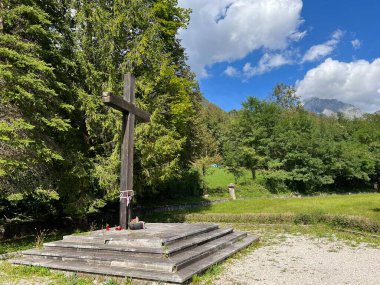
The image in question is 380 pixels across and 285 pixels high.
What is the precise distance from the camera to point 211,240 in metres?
10.2

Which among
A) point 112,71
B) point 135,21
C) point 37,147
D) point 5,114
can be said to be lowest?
point 37,147

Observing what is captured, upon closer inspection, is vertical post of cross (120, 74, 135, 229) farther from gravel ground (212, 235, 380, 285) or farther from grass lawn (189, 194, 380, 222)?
grass lawn (189, 194, 380, 222)

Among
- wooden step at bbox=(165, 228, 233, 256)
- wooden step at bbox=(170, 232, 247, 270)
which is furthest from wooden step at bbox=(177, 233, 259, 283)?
wooden step at bbox=(165, 228, 233, 256)

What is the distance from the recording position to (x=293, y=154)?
33.6 metres

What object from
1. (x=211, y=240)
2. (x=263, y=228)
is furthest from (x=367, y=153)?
(x=211, y=240)

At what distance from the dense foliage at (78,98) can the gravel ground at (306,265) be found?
21.8ft

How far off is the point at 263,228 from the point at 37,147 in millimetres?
10144

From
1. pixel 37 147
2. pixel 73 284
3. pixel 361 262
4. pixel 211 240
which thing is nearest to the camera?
pixel 73 284

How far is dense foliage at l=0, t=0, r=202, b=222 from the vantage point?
11.5 m

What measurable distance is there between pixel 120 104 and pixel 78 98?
5.09 meters

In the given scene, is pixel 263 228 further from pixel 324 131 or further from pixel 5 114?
pixel 324 131

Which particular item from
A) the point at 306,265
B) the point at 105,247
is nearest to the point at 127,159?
the point at 105,247

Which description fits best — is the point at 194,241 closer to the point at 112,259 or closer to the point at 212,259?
the point at 212,259

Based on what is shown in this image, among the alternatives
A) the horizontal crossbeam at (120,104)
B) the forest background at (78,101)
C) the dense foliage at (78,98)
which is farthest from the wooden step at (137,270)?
the horizontal crossbeam at (120,104)
